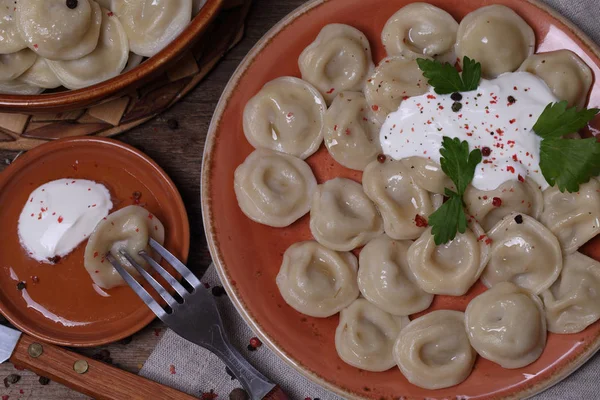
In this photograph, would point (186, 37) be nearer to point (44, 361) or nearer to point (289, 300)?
point (289, 300)

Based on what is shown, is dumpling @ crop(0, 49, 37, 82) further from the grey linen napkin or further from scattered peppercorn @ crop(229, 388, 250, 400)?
scattered peppercorn @ crop(229, 388, 250, 400)

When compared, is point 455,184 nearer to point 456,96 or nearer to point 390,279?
point 456,96

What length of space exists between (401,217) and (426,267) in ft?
0.88

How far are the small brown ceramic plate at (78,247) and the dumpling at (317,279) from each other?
60 cm

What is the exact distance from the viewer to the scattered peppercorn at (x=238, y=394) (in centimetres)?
337

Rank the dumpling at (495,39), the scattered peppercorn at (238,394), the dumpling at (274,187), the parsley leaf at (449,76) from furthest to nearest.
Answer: the scattered peppercorn at (238,394) < the dumpling at (274,187) < the dumpling at (495,39) < the parsley leaf at (449,76)

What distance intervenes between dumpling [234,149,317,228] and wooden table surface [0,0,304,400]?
1.32ft

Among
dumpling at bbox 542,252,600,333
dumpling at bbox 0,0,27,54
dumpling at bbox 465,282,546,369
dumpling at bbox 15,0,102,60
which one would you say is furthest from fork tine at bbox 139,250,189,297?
dumpling at bbox 542,252,600,333

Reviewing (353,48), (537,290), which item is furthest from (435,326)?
(353,48)

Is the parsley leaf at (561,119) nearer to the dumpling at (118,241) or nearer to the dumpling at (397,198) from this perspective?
the dumpling at (397,198)

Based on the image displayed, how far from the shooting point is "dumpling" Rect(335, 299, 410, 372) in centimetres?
316

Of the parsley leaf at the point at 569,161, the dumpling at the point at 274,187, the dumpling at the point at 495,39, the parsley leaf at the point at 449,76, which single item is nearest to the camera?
the parsley leaf at the point at 569,161

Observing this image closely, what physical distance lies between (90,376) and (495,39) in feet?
8.76

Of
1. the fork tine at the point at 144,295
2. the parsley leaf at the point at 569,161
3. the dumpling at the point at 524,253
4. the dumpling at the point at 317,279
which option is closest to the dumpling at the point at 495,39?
the parsley leaf at the point at 569,161
